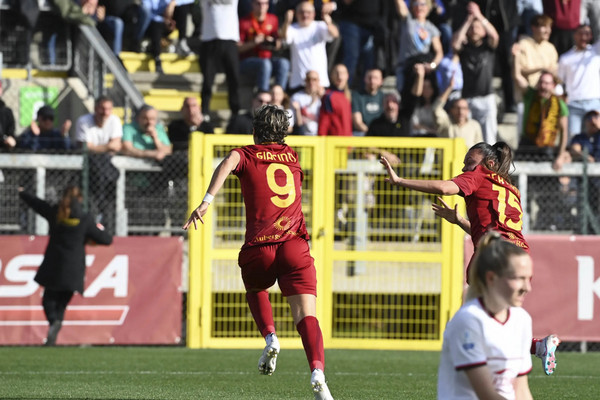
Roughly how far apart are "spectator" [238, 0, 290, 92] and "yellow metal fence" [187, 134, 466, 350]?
3308mm

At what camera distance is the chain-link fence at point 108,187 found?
14039 mm

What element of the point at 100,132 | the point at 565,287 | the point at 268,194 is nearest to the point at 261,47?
the point at 100,132

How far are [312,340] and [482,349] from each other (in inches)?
142

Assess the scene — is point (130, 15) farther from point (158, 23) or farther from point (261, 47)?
point (261, 47)

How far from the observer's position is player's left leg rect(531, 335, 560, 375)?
828 centimetres

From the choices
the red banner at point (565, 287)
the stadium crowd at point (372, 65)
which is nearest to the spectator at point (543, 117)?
the stadium crowd at point (372, 65)

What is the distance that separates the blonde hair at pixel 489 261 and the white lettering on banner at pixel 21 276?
10.1m

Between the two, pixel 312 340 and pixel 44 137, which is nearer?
pixel 312 340

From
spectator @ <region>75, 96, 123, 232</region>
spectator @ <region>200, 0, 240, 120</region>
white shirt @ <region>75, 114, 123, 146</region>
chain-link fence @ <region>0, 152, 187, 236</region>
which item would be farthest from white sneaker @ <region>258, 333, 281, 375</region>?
spectator @ <region>200, 0, 240, 120</region>

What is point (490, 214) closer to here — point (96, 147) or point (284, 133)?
point (284, 133)

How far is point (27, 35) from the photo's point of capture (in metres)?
17.2

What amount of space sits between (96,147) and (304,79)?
355 cm

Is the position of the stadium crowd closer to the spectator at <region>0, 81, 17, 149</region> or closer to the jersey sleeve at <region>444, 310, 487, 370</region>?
the spectator at <region>0, 81, 17, 149</region>

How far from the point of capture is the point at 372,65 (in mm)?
17688
